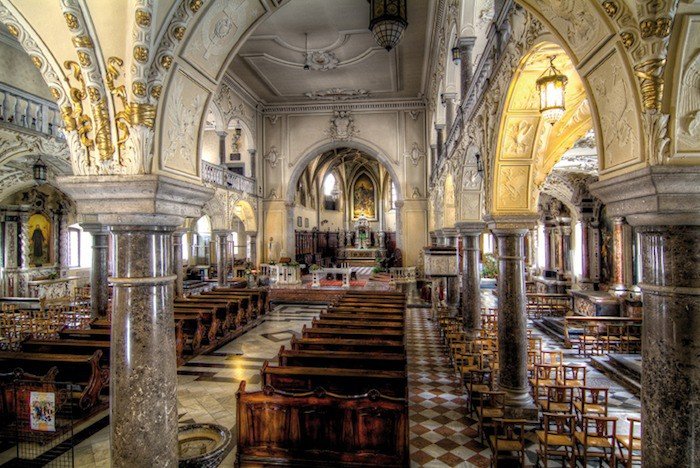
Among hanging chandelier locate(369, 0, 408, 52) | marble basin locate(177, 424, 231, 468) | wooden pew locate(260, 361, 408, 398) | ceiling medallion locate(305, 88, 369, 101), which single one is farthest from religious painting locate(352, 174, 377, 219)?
marble basin locate(177, 424, 231, 468)

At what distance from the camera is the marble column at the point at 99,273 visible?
35.6 feet

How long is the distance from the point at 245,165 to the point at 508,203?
18.9 metres

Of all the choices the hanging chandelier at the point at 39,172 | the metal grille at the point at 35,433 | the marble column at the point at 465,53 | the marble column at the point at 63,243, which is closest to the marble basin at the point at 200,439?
the metal grille at the point at 35,433

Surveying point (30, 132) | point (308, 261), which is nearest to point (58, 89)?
point (30, 132)

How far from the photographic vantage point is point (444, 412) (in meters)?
6.44

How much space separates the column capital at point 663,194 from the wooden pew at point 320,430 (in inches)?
124

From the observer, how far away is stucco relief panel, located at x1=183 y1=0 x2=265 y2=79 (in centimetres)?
346

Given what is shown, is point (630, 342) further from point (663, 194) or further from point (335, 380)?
point (663, 194)

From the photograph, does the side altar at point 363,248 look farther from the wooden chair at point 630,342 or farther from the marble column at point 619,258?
the wooden chair at point 630,342

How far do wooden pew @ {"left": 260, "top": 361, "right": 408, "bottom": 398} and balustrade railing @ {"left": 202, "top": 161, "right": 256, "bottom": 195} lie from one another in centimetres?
1171

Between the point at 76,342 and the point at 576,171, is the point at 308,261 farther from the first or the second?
the point at 76,342

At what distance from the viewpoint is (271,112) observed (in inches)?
906

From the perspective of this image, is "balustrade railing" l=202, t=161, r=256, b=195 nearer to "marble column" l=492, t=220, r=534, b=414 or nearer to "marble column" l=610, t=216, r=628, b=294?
"marble column" l=492, t=220, r=534, b=414

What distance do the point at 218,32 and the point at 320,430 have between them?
4.51m
